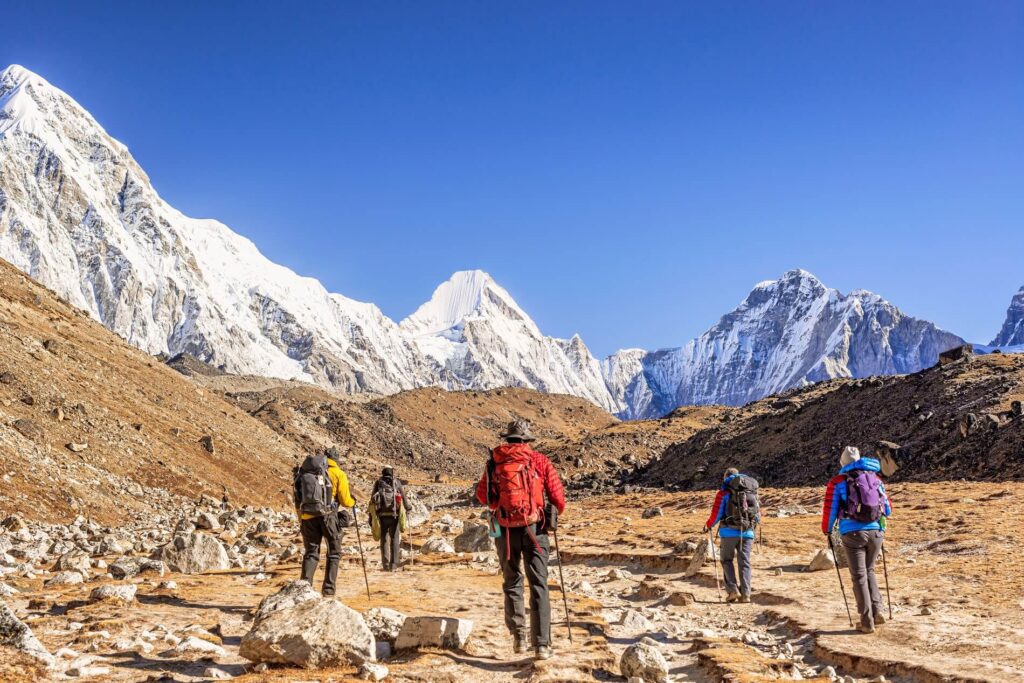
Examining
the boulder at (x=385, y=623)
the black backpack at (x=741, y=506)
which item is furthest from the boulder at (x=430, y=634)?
the black backpack at (x=741, y=506)

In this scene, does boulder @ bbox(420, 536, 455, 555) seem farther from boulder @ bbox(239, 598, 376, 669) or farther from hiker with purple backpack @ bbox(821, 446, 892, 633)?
boulder @ bbox(239, 598, 376, 669)

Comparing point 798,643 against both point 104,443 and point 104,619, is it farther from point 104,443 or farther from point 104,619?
point 104,443

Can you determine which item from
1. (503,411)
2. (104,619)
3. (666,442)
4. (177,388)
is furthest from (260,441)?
(503,411)

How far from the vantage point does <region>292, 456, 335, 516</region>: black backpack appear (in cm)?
1254

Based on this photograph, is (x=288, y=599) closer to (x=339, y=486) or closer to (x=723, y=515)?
(x=339, y=486)

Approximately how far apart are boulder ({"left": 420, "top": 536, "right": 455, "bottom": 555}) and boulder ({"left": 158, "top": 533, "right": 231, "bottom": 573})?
6.80 m

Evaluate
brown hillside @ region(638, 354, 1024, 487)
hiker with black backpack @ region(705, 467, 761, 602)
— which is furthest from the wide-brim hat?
brown hillside @ region(638, 354, 1024, 487)

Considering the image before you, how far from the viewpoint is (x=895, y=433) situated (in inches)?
1849

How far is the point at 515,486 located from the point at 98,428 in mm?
31796

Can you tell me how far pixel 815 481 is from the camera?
4494 cm

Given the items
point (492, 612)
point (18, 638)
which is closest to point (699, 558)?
point (492, 612)

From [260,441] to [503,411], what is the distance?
8067 cm

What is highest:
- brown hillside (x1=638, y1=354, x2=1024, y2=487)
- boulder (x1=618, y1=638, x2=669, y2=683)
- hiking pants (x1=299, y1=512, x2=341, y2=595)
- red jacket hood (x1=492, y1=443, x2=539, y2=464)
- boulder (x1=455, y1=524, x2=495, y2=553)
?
brown hillside (x1=638, y1=354, x2=1024, y2=487)

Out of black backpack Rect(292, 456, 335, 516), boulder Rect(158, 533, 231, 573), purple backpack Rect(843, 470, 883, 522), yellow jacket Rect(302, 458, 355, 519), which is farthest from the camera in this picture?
boulder Rect(158, 533, 231, 573)
